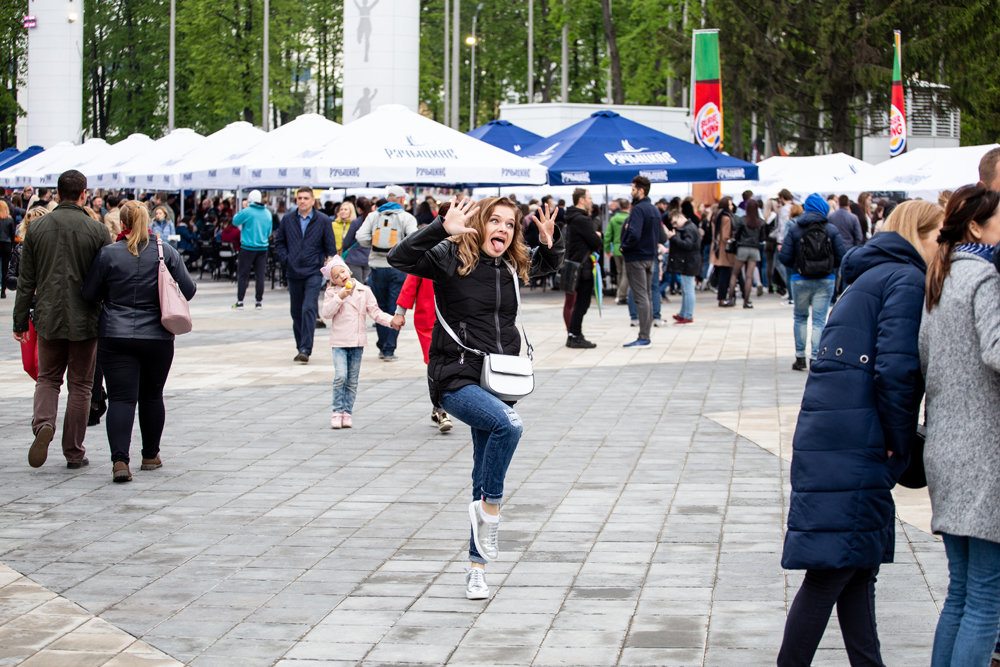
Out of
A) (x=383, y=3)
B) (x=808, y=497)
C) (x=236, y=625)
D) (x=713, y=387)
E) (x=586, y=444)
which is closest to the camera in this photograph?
(x=808, y=497)

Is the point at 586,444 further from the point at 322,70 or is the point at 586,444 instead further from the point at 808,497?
the point at 322,70

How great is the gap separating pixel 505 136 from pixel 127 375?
18.3 meters

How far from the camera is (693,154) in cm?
2123

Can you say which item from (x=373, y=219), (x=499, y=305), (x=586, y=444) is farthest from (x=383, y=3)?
(x=499, y=305)

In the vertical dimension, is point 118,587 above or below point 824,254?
below

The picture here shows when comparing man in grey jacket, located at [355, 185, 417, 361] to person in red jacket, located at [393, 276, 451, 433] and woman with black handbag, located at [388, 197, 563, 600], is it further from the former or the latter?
woman with black handbag, located at [388, 197, 563, 600]

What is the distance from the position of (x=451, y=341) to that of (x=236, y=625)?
1.50 meters

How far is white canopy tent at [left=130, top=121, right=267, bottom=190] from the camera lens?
20.7 meters

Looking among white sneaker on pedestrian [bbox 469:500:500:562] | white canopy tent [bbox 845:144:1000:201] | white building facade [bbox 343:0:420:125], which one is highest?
white building facade [bbox 343:0:420:125]

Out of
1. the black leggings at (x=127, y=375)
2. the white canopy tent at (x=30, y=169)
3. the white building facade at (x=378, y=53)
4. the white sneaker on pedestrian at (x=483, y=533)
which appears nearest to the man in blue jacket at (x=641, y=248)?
the black leggings at (x=127, y=375)

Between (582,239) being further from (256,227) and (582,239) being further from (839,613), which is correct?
(839,613)

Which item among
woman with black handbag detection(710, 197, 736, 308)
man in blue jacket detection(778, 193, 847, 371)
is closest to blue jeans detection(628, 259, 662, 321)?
woman with black handbag detection(710, 197, 736, 308)

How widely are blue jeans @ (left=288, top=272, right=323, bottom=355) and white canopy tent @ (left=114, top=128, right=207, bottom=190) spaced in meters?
10.5

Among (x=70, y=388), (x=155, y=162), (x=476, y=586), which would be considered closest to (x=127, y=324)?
(x=70, y=388)
